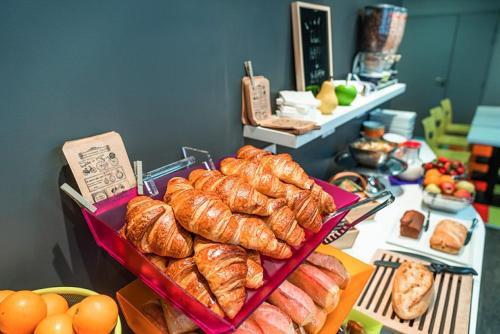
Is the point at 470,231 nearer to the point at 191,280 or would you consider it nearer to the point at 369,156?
the point at 369,156

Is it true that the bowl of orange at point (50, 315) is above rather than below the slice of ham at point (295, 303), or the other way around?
above

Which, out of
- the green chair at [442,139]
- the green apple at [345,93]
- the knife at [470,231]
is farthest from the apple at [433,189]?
the green chair at [442,139]

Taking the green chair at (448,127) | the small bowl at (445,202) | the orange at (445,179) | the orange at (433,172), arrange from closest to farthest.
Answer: the small bowl at (445,202)
the orange at (445,179)
the orange at (433,172)
the green chair at (448,127)

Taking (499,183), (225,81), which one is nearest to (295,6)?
(225,81)

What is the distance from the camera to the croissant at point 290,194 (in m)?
0.63

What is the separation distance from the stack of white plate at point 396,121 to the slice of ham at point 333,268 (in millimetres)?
1912

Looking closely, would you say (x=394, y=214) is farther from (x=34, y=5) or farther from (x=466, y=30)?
(x=466, y=30)

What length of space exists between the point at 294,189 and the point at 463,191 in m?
1.40

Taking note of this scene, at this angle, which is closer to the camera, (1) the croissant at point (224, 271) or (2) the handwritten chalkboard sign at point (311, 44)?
(1) the croissant at point (224, 271)

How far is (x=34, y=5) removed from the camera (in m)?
0.55

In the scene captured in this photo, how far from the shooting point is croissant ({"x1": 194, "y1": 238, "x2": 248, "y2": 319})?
19.0 inches

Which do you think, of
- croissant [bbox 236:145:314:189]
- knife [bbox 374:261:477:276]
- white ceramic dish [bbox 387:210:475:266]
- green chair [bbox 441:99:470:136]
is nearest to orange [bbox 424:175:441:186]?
white ceramic dish [bbox 387:210:475:266]

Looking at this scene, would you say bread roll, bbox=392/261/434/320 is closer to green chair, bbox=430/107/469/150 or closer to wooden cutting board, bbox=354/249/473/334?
wooden cutting board, bbox=354/249/473/334

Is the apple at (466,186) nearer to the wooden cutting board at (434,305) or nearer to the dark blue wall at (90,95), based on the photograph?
the wooden cutting board at (434,305)
